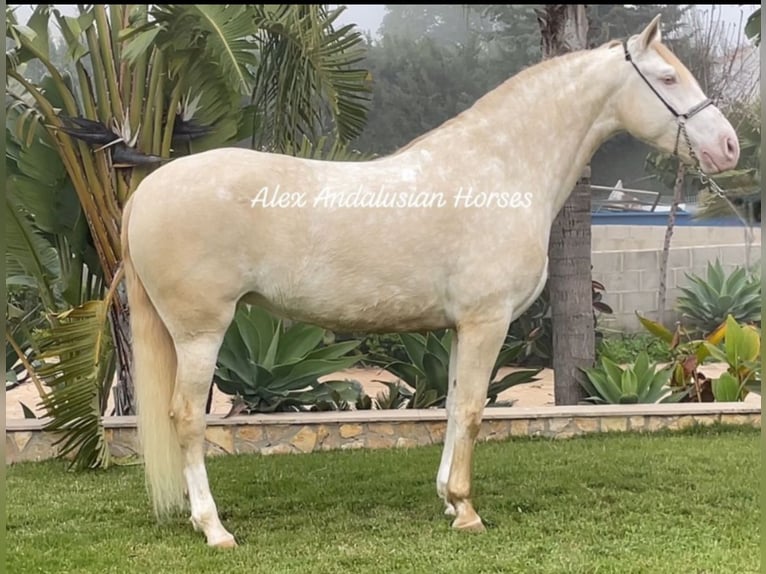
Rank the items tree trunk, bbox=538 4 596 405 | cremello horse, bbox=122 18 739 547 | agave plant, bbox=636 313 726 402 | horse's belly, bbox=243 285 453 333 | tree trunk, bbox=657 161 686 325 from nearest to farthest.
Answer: cremello horse, bbox=122 18 739 547
horse's belly, bbox=243 285 453 333
tree trunk, bbox=538 4 596 405
agave plant, bbox=636 313 726 402
tree trunk, bbox=657 161 686 325

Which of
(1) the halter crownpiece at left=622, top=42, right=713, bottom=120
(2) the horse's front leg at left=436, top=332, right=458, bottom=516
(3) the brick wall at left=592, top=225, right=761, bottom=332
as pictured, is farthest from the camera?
(3) the brick wall at left=592, top=225, right=761, bottom=332

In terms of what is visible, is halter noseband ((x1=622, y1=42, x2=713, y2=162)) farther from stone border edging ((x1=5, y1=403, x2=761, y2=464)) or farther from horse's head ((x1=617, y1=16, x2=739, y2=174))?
stone border edging ((x1=5, y1=403, x2=761, y2=464))

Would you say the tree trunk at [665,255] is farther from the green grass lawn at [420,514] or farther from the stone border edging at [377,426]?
the green grass lawn at [420,514]

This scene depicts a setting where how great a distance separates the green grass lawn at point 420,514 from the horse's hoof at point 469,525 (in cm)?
4

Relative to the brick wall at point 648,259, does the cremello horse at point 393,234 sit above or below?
above

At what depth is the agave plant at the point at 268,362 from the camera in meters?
4.56

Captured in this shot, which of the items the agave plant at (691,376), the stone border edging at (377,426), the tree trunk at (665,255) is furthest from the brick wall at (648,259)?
the stone border edging at (377,426)

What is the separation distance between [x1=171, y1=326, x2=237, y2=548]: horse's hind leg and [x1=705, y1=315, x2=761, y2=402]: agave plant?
382 cm

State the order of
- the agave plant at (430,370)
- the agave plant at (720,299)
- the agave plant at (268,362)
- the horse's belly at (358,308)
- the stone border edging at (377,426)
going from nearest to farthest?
the horse's belly at (358,308) → the stone border edging at (377,426) → the agave plant at (268,362) → the agave plant at (430,370) → the agave plant at (720,299)

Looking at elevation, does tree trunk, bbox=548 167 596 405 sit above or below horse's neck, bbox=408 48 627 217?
below

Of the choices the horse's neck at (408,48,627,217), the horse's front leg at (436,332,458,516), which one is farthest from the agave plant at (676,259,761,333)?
the horse's front leg at (436,332,458,516)

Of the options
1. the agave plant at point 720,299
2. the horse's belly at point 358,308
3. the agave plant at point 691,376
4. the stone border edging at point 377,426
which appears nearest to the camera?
the horse's belly at point 358,308

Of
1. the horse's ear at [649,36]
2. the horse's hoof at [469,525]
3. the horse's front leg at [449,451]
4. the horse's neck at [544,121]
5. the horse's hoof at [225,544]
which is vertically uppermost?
the horse's ear at [649,36]

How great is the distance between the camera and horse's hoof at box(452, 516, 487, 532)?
2967 mm
